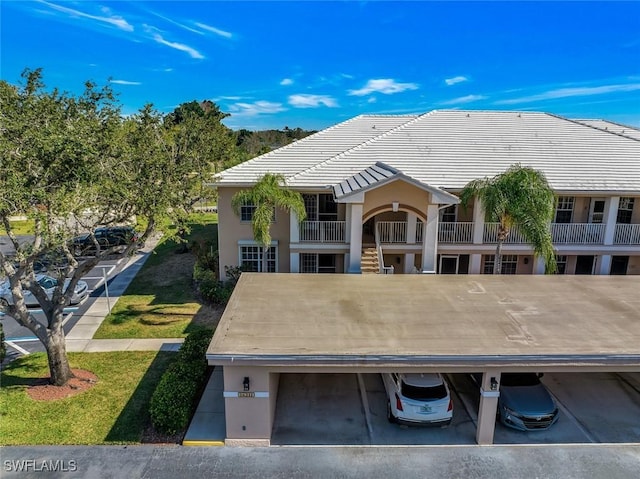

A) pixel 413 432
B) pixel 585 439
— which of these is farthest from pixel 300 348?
pixel 585 439

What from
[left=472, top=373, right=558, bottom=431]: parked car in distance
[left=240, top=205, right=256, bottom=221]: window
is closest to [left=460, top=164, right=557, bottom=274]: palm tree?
[left=472, top=373, right=558, bottom=431]: parked car in distance

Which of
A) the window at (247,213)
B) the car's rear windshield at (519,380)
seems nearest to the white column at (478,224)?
the car's rear windshield at (519,380)

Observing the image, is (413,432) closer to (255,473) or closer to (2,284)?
(255,473)

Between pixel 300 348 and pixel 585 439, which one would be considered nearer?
pixel 300 348

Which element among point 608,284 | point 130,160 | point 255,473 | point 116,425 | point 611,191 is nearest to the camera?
point 255,473

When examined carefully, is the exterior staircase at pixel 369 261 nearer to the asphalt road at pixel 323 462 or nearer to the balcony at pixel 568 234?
the balcony at pixel 568 234

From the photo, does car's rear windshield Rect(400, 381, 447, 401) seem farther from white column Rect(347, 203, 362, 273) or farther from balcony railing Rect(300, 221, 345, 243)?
balcony railing Rect(300, 221, 345, 243)
